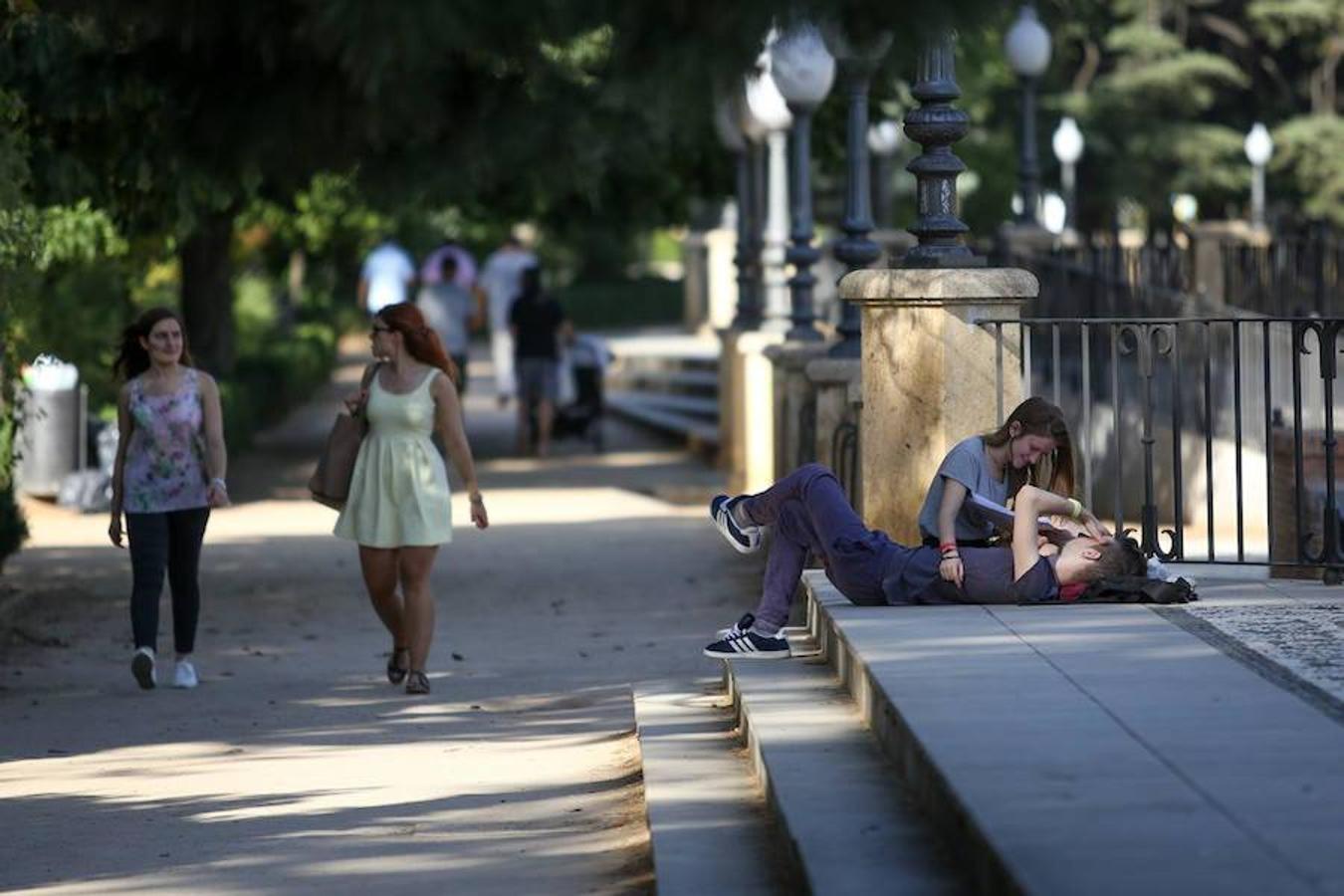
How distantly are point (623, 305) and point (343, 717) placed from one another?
159 feet

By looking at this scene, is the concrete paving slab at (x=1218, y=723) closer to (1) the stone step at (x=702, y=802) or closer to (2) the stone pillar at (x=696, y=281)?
(1) the stone step at (x=702, y=802)

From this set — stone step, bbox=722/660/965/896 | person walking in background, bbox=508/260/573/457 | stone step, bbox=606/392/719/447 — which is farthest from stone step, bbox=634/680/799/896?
person walking in background, bbox=508/260/573/457

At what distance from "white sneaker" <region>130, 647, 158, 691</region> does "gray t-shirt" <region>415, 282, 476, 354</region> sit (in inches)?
659

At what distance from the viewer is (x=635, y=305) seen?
59.2 m

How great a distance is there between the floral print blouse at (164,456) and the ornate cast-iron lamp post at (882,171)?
62.6 ft

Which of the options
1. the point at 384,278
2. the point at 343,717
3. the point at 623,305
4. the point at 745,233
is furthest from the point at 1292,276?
the point at 623,305

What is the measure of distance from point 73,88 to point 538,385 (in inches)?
746

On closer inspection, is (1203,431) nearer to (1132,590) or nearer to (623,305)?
(1132,590)

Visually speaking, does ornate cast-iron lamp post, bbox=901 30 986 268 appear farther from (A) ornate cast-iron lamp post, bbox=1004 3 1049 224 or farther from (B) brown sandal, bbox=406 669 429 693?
(A) ornate cast-iron lamp post, bbox=1004 3 1049 224

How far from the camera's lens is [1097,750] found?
664 cm

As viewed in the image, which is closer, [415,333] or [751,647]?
[751,647]

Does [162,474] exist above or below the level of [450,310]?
below

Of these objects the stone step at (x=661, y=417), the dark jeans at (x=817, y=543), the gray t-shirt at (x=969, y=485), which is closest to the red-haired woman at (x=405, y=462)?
the dark jeans at (x=817, y=543)

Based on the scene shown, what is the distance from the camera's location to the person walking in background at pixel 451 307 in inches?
1104
